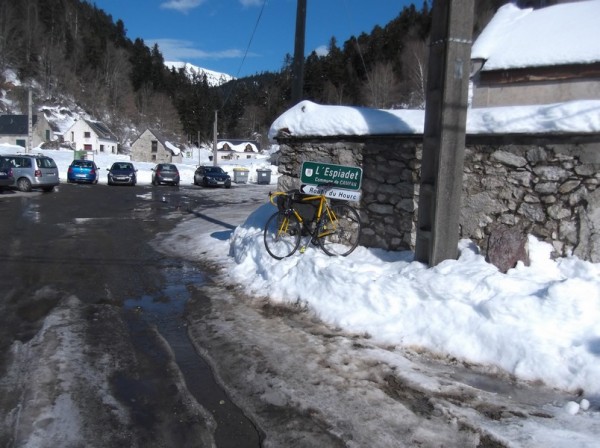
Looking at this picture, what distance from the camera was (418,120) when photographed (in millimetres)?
6828

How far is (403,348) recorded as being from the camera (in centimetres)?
477

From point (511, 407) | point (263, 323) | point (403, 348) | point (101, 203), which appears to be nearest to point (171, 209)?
point (101, 203)

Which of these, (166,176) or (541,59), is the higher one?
(541,59)

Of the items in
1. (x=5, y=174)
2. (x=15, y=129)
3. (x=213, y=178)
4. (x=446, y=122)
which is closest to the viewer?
(x=446, y=122)

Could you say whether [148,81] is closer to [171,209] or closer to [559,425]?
[171,209]

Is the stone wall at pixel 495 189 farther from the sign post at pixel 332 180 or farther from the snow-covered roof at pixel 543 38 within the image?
the snow-covered roof at pixel 543 38

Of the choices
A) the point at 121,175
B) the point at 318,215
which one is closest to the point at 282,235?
the point at 318,215

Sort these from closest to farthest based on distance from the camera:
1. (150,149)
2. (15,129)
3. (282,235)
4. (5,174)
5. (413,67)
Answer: (282,235) → (5,174) → (413,67) → (15,129) → (150,149)

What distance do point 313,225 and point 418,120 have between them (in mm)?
2144

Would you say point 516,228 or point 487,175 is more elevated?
point 487,175

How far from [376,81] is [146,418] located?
5996 centimetres

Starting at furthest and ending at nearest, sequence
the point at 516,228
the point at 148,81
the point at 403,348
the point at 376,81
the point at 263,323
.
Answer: the point at 148,81
the point at 376,81
the point at 516,228
the point at 263,323
the point at 403,348

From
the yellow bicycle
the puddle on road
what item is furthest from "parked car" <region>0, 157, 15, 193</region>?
the yellow bicycle

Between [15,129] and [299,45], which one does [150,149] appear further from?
[299,45]
